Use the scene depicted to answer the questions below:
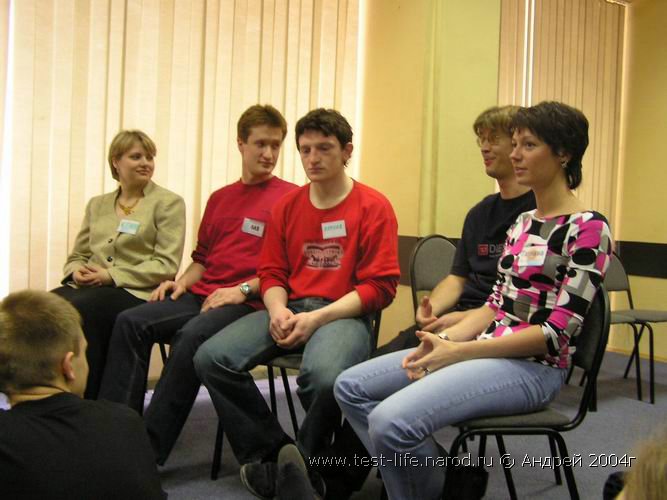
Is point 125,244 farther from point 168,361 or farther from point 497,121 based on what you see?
point 497,121

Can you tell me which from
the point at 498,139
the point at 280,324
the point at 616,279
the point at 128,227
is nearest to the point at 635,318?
the point at 616,279

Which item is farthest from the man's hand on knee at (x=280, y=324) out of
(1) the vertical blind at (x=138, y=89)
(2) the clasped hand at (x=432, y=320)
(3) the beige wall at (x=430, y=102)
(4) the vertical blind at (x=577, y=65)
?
(4) the vertical blind at (x=577, y=65)

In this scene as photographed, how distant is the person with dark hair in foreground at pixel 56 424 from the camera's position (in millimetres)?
919

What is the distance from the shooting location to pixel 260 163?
231 cm

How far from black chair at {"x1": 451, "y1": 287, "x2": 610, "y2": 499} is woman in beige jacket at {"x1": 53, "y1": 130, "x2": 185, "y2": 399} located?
1.47 metres

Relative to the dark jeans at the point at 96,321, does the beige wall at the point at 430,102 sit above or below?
above

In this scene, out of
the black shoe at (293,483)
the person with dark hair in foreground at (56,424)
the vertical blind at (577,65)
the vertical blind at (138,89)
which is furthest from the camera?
the vertical blind at (577,65)

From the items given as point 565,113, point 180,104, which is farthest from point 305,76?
point 565,113

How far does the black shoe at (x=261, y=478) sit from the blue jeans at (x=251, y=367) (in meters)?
0.04

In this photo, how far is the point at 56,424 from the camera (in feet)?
3.18

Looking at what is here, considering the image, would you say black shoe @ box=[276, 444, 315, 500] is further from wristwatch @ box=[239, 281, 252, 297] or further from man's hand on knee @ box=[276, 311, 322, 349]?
wristwatch @ box=[239, 281, 252, 297]

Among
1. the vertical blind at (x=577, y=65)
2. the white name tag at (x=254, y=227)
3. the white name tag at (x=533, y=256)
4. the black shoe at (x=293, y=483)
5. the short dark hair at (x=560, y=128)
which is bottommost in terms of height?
the black shoe at (x=293, y=483)

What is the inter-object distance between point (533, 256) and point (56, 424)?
1.14m

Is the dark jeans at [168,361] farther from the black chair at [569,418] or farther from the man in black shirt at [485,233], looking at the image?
the black chair at [569,418]
